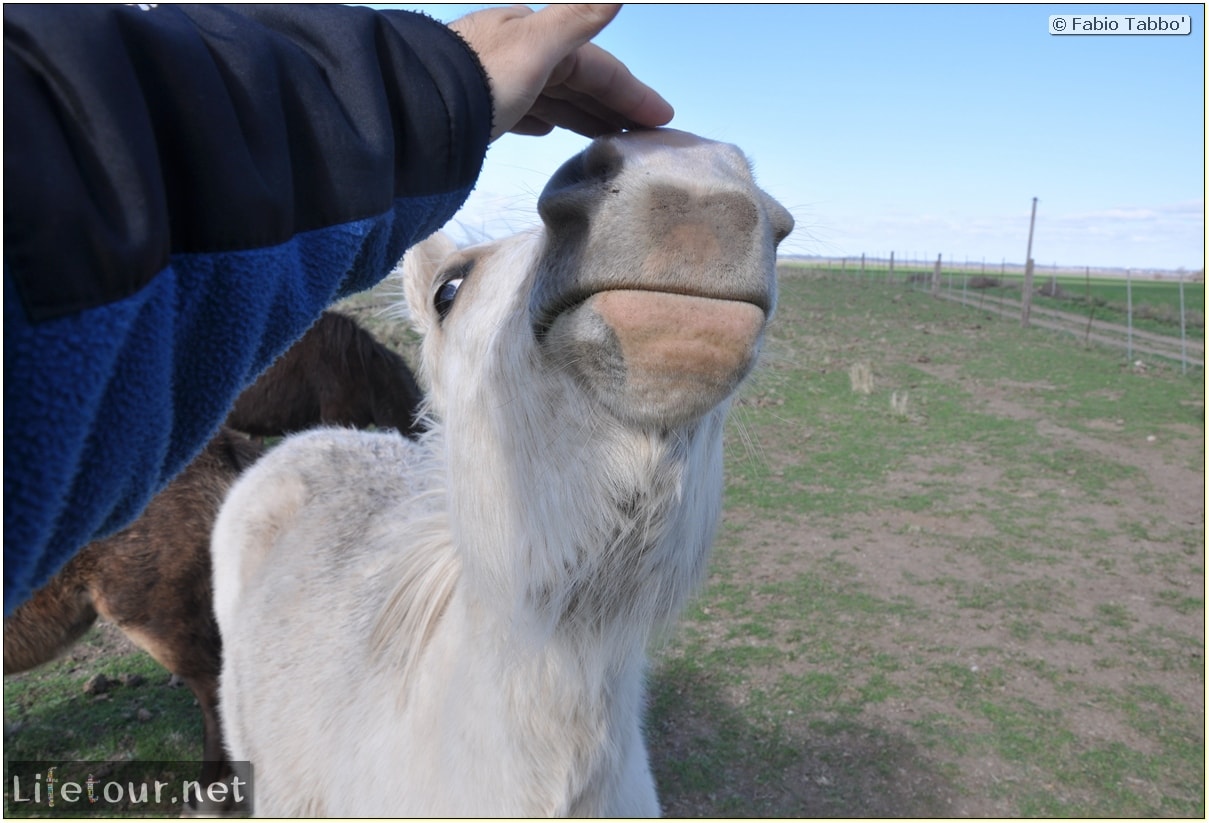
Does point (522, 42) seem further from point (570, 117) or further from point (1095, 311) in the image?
point (1095, 311)

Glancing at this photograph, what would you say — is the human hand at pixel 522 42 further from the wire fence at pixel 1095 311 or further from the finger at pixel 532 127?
the wire fence at pixel 1095 311

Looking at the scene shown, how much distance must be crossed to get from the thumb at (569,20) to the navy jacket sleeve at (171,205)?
6.0 inches

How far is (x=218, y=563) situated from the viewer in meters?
3.64

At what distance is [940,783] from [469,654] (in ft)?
10.9

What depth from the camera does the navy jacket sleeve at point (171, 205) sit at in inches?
24.3

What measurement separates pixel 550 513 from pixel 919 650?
4604 mm

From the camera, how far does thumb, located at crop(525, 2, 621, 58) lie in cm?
118

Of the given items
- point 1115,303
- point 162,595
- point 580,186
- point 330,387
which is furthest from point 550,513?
point 1115,303

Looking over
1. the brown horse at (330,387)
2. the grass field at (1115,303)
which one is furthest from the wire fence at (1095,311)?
the brown horse at (330,387)

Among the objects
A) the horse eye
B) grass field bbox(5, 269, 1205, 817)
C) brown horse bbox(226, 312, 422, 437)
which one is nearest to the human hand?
the horse eye

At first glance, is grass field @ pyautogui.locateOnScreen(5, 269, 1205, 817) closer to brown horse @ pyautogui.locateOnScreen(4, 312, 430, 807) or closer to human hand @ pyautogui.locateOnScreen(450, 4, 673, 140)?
brown horse @ pyautogui.locateOnScreen(4, 312, 430, 807)

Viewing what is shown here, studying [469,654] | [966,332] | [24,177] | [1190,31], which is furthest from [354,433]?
[966,332]

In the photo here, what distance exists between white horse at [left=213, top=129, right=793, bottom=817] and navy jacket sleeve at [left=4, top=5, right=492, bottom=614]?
31 cm

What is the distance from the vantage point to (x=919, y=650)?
5195 millimetres
